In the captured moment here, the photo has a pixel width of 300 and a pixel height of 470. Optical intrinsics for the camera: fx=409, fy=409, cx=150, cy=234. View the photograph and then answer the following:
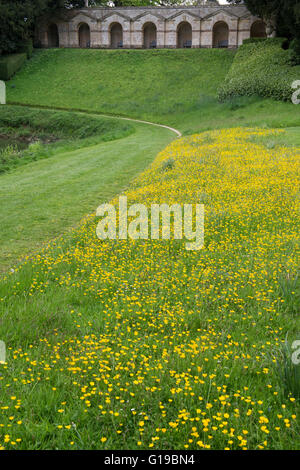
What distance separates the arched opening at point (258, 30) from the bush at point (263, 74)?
15.4m

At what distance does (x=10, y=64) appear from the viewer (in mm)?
53656

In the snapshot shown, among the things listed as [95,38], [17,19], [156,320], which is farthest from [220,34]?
[156,320]

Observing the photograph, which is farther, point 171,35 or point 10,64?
point 171,35

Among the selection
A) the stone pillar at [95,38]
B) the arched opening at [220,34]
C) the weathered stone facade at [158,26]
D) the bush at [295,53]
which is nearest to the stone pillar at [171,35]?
the weathered stone facade at [158,26]

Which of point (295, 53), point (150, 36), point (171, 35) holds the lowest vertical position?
point (295, 53)

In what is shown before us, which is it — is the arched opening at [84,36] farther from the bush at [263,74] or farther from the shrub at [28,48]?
the bush at [263,74]

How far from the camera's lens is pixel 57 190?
1455 centimetres

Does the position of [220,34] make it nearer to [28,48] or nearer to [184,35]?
[184,35]

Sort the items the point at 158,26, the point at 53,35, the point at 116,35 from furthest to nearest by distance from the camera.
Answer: the point at 53,35
the point at 116,35
the point at 158,26

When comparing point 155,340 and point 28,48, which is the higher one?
point 28,48

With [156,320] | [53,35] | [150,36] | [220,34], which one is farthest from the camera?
[53,35]

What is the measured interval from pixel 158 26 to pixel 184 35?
6187 millimetres

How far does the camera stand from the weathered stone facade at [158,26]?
5841cm

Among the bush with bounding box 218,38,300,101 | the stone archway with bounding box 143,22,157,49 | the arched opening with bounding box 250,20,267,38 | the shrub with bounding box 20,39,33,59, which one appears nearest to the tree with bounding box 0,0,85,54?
the shrub with bounding box 20,39,33,59
